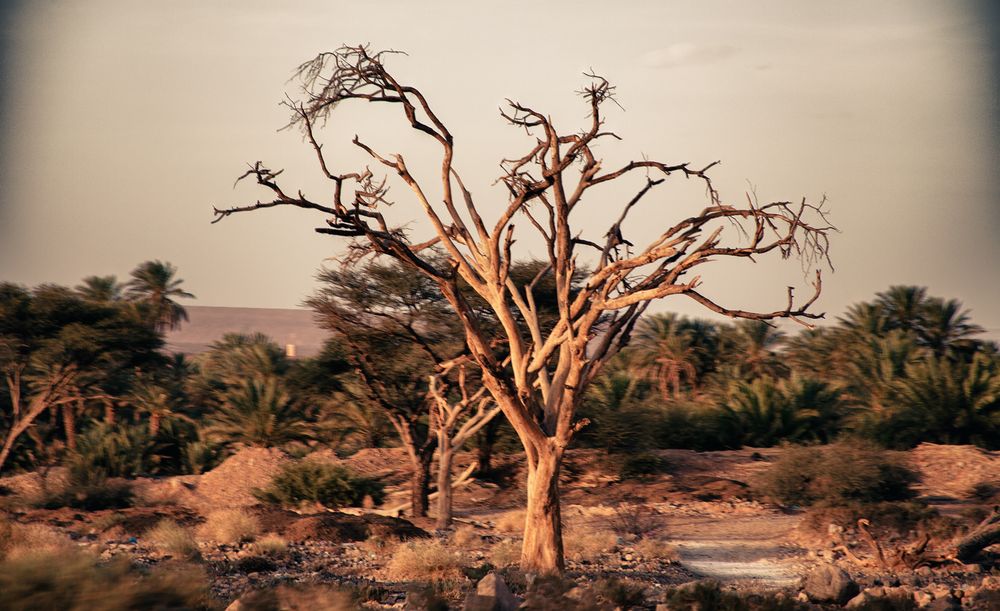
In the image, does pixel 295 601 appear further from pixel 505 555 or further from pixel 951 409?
pixel 951 409

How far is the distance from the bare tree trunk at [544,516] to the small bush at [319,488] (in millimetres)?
10758

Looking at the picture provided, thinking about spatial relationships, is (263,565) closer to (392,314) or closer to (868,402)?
(392,314)

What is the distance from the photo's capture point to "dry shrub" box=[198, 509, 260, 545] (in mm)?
17609

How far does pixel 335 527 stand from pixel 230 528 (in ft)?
5.85

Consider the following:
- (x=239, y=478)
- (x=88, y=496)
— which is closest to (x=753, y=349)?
(x=239, y=478)

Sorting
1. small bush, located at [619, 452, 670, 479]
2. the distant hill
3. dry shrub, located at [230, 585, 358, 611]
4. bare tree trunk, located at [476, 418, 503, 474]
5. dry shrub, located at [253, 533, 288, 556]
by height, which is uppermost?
the distant hill

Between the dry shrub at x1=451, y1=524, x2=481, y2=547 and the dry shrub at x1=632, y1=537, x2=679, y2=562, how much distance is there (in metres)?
2.65

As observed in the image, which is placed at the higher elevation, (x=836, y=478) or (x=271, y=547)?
(x=836, y=478)

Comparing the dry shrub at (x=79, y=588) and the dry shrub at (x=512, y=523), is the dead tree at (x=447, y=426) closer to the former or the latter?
the dry shrub at (x=512, y=523)

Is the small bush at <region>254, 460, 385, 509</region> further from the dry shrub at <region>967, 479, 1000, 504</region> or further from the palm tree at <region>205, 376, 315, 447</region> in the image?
the dry shrub at <region>967, 479, 1000, 504</region>

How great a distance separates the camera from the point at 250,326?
153 m

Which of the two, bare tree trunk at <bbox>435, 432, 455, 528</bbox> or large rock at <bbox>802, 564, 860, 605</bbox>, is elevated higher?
bare tree trunk at <bbox>435, 432, 455, 528</bbox>

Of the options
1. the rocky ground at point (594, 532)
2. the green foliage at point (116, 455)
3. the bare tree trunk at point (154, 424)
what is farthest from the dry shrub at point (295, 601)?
the bare tree trunk at point (154, 424)

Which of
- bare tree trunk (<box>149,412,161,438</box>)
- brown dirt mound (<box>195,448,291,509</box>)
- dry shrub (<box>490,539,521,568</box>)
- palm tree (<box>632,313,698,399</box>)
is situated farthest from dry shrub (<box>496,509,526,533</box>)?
palm tree (<box>632,313,698,399</box>)
